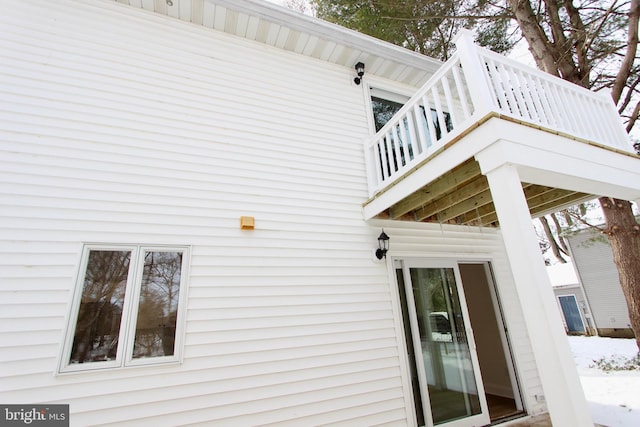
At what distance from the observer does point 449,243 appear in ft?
15.1

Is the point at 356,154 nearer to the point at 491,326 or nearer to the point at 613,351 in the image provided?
the point at 491,326

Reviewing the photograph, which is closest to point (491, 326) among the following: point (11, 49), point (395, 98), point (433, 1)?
point (395, 98)

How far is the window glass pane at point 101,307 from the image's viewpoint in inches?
98.3

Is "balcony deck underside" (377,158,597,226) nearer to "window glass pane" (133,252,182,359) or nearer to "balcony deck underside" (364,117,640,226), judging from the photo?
"balcony deck underside" (364,117,640,226)

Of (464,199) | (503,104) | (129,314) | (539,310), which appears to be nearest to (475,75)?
(503,104)

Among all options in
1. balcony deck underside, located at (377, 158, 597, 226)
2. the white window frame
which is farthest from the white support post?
the white window frame

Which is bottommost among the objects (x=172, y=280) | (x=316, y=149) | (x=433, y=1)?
(x=172, y=280)

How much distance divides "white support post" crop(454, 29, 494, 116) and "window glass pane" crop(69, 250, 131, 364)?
11.3ft

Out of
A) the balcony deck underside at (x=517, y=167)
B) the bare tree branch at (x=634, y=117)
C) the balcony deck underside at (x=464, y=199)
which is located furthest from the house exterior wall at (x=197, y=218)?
the bare tree branch at (x=634, y=117)

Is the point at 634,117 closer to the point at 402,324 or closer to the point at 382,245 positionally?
the point at 382,245

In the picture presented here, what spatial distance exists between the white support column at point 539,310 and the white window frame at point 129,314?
2.84 metres

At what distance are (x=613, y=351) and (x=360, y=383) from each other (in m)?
10.6

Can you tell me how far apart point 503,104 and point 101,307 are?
3.93 meters

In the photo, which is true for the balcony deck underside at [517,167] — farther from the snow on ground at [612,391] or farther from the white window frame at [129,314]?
the snow on ground at [612,391]
